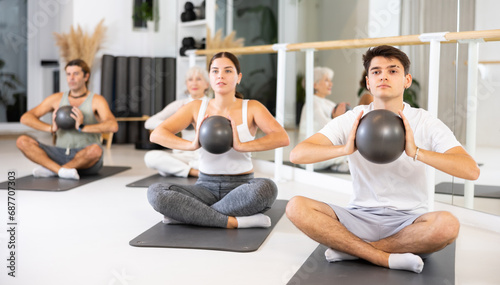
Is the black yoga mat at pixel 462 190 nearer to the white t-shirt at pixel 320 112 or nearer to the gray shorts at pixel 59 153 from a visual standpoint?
the white t-shirt at pixel 320 112

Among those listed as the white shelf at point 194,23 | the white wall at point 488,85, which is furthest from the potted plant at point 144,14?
the white wall at point 488,85

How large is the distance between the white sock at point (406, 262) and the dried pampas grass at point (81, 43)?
5.77 m

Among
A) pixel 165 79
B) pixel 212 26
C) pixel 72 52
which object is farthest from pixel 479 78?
pixel 72 52

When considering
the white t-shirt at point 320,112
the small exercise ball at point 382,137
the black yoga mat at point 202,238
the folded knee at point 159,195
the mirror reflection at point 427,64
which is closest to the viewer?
the small exercise ball at point 382,137

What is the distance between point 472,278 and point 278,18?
11.1 ft

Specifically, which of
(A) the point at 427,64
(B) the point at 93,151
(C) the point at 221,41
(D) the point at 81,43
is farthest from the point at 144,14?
(A) the point at 427,64

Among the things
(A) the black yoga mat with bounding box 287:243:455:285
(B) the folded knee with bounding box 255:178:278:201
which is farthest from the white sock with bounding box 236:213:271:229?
(A) the black yoga mat with bounding box 287:243:455:285

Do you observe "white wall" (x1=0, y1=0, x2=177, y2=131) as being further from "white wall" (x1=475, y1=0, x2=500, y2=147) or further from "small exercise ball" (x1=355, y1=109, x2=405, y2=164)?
"small exercise ball" (x1=355, y1=109, x2=405, y2=164)

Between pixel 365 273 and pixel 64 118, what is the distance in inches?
111

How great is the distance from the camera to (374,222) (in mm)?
2367

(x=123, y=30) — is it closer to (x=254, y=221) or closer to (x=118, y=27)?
(x=118, y=27)

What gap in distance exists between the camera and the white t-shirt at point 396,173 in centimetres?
233

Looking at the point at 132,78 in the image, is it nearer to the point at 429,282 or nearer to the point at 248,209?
the point at 248,209

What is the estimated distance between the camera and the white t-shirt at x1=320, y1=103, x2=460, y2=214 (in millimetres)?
2327
